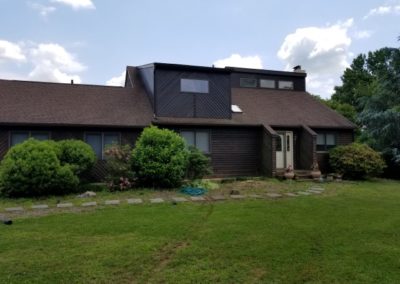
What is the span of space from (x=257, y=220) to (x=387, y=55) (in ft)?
37.0

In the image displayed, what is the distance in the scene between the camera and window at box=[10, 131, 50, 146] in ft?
40.7

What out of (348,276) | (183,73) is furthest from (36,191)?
(348,276)

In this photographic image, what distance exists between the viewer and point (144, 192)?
10.8 metres

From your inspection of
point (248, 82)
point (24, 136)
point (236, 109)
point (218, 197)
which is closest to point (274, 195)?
point (218, 197)

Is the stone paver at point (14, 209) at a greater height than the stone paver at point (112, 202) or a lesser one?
lesser

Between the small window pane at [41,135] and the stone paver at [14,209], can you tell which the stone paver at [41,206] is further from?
the small window pane at [41,135]

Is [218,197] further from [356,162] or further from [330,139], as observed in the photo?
[330,139]

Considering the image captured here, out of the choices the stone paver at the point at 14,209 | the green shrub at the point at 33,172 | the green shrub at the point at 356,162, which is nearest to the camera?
the stone paver at the point at 14,209

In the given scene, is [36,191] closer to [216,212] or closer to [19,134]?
[19,134]

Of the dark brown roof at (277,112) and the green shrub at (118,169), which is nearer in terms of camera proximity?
the green shrub at (118,169)

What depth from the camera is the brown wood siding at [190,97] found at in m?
14.8

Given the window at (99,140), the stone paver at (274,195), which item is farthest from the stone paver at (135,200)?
the window at (99,140)

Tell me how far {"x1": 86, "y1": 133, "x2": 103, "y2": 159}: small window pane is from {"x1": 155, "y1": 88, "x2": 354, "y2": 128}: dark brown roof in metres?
2.54

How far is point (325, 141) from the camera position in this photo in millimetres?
17016
